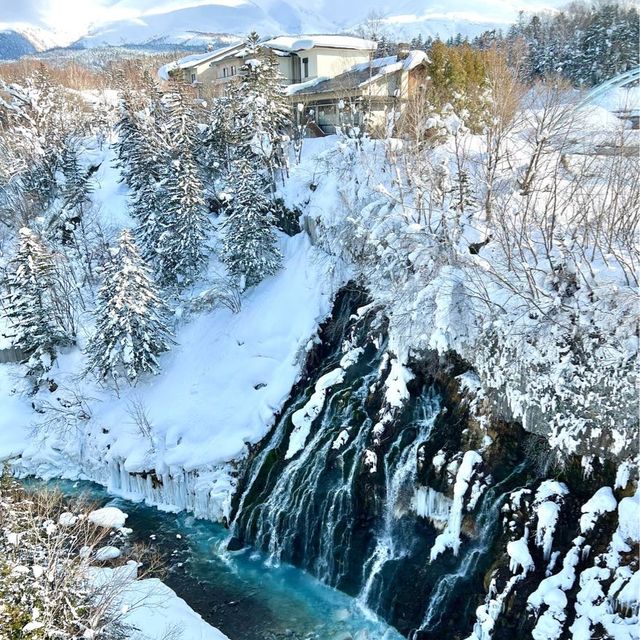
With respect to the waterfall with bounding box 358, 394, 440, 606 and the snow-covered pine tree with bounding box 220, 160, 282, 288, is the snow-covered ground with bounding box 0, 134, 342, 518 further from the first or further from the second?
the waterfall with bounding box 358, 394, 440, 606

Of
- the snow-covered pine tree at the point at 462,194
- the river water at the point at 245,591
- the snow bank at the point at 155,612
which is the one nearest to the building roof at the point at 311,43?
the snow-covered pine tree at the point at 462,194

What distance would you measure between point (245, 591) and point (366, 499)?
4329 mm

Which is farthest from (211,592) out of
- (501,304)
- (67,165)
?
(67,165)

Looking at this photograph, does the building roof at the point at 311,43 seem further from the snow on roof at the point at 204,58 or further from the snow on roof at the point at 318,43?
the snow on roof at the point at 204,58

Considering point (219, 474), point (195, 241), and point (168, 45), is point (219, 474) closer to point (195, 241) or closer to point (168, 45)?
point (195, 241)

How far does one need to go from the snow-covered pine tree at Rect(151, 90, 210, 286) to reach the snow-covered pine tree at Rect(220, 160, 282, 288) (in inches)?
89.2

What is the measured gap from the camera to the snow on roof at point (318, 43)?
113 ft

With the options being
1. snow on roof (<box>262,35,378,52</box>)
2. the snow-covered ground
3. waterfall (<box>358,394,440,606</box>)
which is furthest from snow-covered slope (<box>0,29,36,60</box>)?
waterfall (<box>358,394,440,606</box>)

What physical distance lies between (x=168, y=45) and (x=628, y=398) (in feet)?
426

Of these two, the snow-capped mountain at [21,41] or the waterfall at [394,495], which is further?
the snow-capped mountain at [21,41]

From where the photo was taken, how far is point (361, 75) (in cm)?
3238

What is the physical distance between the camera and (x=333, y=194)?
2577 centimetres

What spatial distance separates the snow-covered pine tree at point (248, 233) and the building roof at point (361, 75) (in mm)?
9344

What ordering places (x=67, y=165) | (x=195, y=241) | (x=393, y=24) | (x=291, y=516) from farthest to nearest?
(x=393, y=24) → (x=67, y=165) → (x=195, y=241) → (x=291, y=516)
